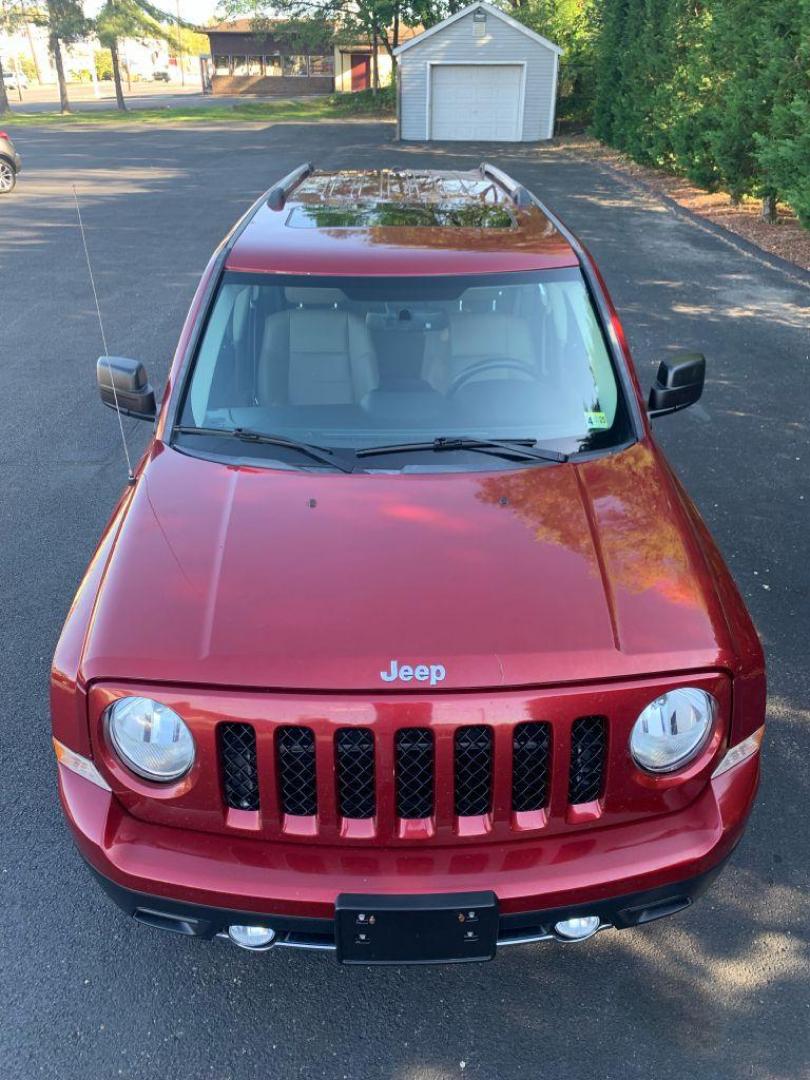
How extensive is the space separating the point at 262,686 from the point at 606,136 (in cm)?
→ 2911

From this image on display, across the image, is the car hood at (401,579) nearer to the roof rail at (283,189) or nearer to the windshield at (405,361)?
the windshield at (405,361)

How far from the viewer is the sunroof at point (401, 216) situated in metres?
3.77

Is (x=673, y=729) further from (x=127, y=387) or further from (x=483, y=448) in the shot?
(x=127, y=387)

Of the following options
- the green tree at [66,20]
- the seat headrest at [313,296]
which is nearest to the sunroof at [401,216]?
the seat headrest at [313,296]

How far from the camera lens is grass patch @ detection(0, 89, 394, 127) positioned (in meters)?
40.4

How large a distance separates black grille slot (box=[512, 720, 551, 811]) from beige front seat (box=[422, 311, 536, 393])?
1.62 meters

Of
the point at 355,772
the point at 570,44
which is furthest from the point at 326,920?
the point at 570,44

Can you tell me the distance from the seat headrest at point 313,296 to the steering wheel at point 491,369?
580mm

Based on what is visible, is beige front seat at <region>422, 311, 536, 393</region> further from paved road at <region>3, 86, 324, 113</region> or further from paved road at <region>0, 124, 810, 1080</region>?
paved road at <region>3, 86, 324, 113</region>

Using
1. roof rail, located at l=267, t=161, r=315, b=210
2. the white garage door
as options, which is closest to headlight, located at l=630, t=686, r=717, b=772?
roof rail, located at l=267, t=161, r=315, b=210

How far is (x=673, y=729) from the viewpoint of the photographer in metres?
A: 2.26

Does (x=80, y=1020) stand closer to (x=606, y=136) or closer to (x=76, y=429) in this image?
(x=76, y=429)

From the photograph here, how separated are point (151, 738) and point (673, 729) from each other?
4.54 ft

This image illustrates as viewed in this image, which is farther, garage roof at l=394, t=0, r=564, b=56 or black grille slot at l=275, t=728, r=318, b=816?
garage roof at l=394, t=0, r=564, b=56
